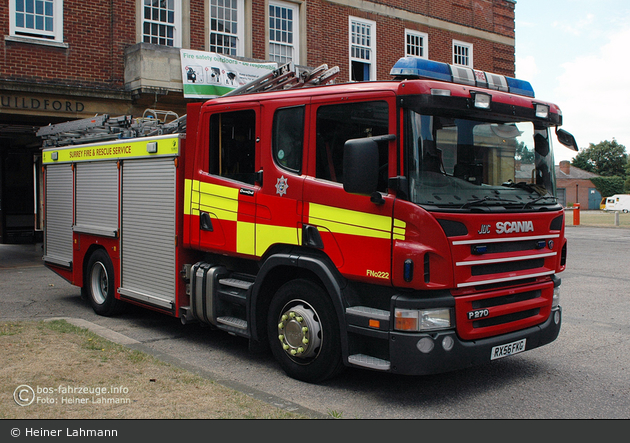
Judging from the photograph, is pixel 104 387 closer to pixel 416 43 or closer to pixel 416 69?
pixel 416 69

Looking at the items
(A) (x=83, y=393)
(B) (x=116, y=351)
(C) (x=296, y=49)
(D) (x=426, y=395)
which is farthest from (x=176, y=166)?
(C) (x=296, y=49)

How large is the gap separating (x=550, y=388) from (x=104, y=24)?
14.0 m

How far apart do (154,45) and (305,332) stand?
38.3ft

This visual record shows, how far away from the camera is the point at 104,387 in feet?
16.9

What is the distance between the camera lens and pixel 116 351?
6.28 meters

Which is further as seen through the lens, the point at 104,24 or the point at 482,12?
the point at 482,12

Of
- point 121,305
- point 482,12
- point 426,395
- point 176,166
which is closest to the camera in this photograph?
point 426,395

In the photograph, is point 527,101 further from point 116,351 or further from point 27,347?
point 27,347

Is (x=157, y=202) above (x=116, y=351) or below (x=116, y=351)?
above

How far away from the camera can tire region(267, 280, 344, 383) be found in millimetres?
5418

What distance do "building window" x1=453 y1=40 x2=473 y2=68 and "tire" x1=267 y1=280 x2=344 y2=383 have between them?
19.5 m

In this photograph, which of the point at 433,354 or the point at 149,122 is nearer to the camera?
the point at 433,354

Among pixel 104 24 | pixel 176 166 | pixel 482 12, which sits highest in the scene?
pixel 482 12

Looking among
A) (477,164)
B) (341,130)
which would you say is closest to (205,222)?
(341,130)
